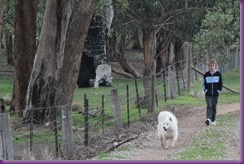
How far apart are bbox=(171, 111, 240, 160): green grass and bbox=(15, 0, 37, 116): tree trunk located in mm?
7018

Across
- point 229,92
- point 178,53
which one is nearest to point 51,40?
point 229,92

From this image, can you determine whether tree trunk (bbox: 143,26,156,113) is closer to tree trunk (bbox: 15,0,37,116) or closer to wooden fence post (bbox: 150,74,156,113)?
wooden fence post (bbox: 150,74,156,113)

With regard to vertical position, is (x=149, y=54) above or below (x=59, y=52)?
below

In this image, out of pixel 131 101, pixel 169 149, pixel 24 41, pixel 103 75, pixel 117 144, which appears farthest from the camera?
pixel 103 75

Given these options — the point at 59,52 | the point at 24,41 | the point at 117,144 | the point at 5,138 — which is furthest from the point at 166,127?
the point at 24,41

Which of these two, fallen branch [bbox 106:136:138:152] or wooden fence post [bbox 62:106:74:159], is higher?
wooden fence post [bbox 62:106:74:159]

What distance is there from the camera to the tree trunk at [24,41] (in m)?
20.0

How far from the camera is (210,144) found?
502 inches

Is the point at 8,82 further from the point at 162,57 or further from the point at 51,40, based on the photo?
the point at 51,40

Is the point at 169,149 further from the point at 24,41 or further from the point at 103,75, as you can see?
the point at 103,75

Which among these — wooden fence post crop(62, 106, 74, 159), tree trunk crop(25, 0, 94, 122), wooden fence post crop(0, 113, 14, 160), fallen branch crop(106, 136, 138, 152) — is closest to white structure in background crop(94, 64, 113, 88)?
tree trunk crop(25, 0, 94, 122)

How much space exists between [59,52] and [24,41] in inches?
138

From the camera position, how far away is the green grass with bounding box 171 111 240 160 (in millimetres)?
11172

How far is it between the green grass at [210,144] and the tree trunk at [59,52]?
4168mm
